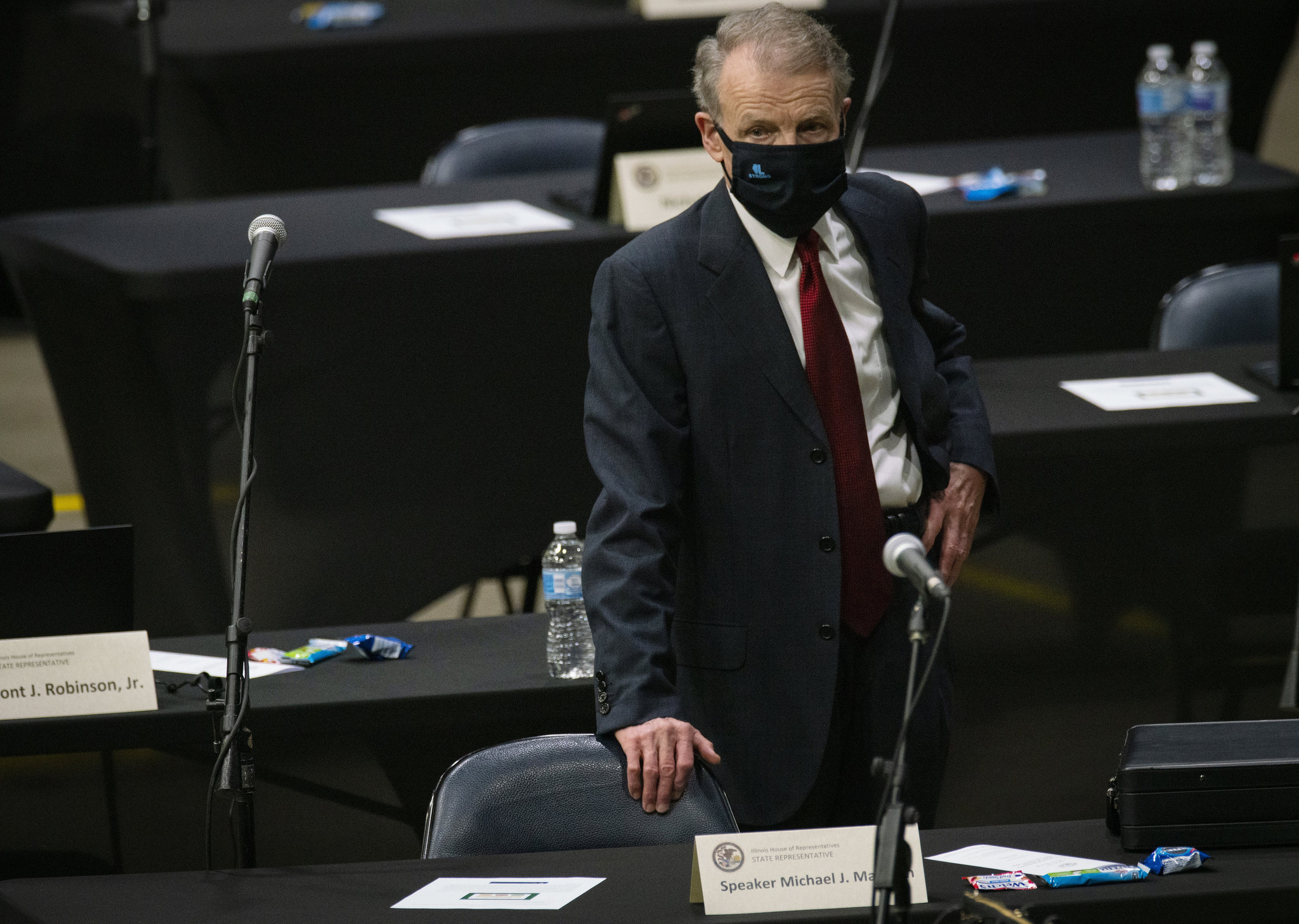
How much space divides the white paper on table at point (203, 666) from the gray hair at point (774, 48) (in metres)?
1.18

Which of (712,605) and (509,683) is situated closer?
(712,605)

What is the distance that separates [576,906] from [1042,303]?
2836 millimetres

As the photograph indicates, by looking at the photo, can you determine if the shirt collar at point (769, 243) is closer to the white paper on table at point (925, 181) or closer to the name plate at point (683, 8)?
the white paper on table at point (925, 181)

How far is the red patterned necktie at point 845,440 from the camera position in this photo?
2.36m

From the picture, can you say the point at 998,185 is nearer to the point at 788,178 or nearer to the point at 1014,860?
the point at 788,178

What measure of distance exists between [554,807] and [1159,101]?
3021 mm

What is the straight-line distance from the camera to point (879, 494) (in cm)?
239

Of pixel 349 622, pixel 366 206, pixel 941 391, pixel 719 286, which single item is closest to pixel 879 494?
pixel 941 391

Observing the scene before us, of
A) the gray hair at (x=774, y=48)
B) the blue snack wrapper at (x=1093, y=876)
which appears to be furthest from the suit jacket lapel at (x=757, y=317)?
the blue snack wrapper at (x=1093, y=876)

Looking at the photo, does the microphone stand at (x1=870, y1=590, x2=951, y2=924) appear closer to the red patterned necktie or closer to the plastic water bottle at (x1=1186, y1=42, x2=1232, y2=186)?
the red patterned necktie

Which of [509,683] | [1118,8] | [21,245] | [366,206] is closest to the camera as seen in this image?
[509,683]

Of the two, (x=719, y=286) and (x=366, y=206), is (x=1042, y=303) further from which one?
(x=719, y=286)

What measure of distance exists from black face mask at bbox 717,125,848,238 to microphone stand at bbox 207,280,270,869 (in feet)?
2.01

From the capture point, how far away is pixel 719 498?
2357 millimetres
